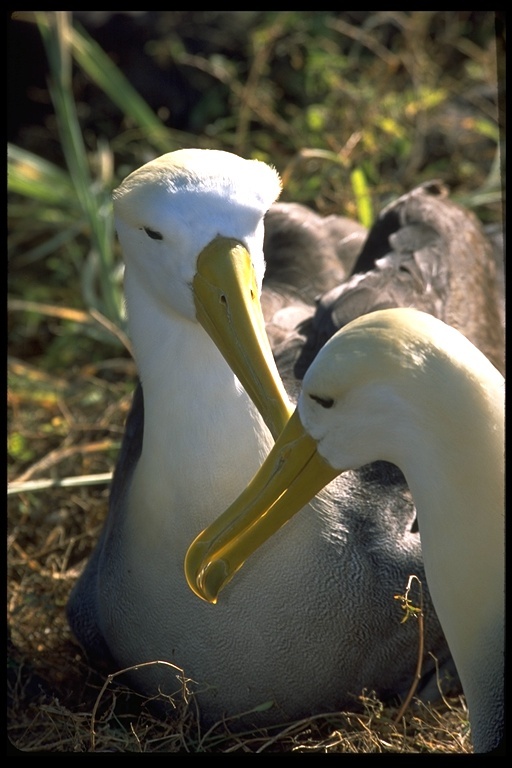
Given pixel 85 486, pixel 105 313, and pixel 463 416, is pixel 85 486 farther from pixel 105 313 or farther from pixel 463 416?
pixel 463 416

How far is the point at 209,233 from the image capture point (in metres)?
2.72

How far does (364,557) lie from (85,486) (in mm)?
1405

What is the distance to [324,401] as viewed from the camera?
8.13ft

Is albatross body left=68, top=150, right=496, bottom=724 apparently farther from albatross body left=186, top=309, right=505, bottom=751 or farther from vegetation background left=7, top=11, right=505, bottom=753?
vegetation background left=7, top=11, right=505, bottom=753

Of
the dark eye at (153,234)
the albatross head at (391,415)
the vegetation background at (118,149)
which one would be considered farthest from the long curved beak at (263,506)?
the vegetation background at (118,149)

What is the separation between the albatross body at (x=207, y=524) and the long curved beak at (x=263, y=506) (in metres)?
0.23

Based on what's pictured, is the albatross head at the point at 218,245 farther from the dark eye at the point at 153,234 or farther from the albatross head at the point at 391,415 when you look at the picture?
the albatross head at the point at 391,415

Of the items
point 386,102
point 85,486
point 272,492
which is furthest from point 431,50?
point 272,492

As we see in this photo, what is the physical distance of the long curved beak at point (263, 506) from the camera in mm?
2549

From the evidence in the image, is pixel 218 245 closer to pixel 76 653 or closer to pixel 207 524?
pixel 207 524

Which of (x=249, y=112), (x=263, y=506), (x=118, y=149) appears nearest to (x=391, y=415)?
(x=263, y=506)

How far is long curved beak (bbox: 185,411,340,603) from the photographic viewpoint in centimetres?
255

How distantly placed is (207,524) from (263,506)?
47 centimetres

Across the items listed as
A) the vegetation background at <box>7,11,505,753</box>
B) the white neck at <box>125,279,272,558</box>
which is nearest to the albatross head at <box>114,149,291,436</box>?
the white neck at <box>125,279,272,558</box>
